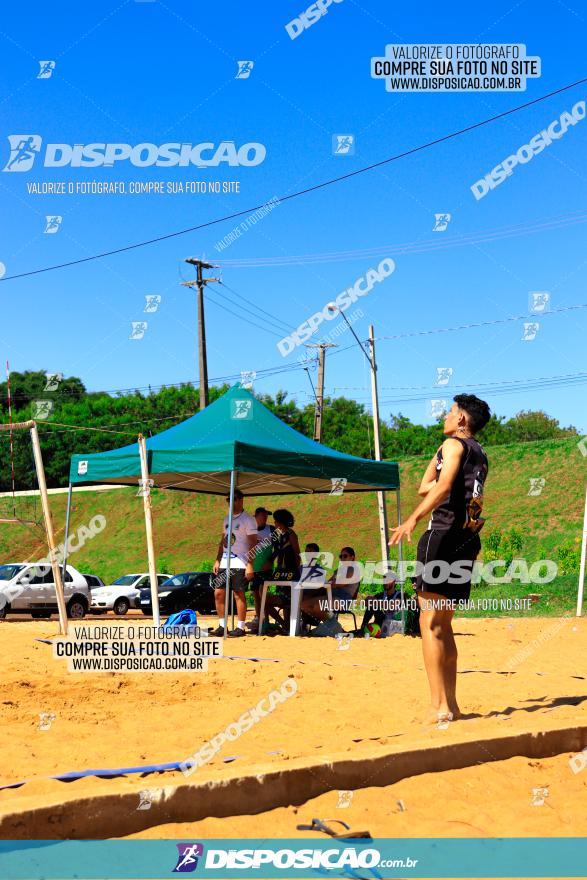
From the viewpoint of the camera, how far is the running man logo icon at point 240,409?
562 inches

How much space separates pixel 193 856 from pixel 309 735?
2203 millimetres

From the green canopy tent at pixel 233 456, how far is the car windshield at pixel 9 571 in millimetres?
9372

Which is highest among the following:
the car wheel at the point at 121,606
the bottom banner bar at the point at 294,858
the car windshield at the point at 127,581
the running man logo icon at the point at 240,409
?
the running man logo icon at the point at 240,409

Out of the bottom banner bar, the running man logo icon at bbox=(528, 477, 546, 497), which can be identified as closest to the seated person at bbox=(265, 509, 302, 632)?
the bottom banner bar

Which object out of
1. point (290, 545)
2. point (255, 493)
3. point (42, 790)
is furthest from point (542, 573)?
point (42, 790)

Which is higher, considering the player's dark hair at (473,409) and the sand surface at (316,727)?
the player's dark hair at (473,409)

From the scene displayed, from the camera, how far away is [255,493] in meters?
19.2

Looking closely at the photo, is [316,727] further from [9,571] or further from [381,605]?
[9,571]

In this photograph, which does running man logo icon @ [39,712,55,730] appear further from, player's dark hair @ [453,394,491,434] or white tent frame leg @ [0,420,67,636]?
white tent frame leg @ [0,420,67,636]

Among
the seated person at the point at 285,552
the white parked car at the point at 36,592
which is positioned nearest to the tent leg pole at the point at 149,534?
the seated person at the point at 285,552

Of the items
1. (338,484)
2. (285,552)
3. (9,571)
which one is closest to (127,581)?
(9,571)

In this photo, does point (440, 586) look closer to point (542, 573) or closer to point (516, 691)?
point (516, 691)

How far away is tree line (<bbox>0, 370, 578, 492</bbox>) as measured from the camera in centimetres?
7319

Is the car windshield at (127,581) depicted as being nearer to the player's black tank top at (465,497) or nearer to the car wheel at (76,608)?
the car wheel at (76,608)
